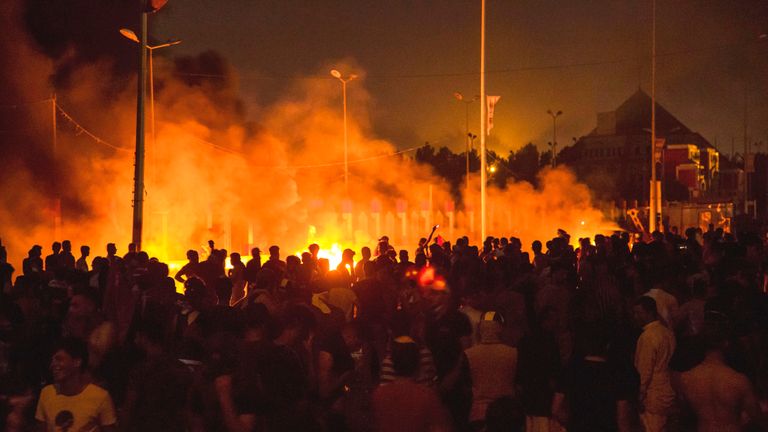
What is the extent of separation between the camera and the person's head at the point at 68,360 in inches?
187

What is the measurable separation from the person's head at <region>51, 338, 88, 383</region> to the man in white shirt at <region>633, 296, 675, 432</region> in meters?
3.95

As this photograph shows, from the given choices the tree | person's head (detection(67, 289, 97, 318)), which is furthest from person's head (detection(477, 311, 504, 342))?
the tree

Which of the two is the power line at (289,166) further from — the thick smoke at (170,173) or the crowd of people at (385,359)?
the crowd of people at (385,359)

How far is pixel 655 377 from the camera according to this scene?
6383 mm

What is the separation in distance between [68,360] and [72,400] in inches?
8.9

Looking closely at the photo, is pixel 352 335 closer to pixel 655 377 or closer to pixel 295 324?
pixel 295 324

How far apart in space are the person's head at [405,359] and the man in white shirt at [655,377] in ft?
7.99

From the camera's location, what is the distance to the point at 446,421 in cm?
454

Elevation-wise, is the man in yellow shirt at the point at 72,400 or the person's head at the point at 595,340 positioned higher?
the person's head at the point at 595,340

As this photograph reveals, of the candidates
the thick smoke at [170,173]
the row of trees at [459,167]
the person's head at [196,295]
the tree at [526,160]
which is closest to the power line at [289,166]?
the thick smoke at [170,173]

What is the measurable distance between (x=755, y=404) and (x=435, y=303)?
9.84ft

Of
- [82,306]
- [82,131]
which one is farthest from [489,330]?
[82,131]

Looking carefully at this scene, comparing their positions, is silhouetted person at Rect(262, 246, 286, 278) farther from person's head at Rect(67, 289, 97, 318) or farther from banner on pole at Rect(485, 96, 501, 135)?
banner on pole at Rect(485, 96, 501, 135)

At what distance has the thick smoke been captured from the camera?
2928 cm
